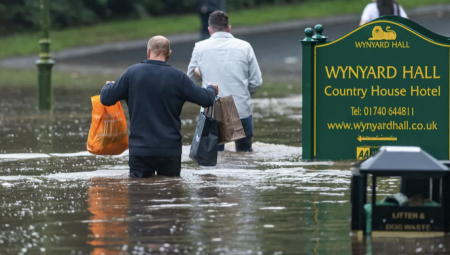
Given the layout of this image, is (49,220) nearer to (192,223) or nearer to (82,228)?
(82,228)

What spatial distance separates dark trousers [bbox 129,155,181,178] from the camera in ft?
28.2

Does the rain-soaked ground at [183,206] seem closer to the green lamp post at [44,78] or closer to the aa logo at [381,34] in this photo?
the aa logo at [381,34]

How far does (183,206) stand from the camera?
7.36m

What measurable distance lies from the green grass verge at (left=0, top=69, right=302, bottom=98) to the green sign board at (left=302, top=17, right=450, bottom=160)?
8.20 m

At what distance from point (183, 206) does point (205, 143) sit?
1.82 metres

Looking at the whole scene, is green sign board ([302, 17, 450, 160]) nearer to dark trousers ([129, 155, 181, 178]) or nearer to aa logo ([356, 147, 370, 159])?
aa logo ([356, 147, 370, 159])

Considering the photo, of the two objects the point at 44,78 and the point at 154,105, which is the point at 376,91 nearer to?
the point at 154,105

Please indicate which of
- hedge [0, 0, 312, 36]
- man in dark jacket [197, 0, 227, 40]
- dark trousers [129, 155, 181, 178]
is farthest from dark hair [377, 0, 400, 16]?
hedge [0, 0, 312, 36]

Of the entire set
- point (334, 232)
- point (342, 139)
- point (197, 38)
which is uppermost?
point (197, 38)

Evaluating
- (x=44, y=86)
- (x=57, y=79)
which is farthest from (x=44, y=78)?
(x=57, y=79)

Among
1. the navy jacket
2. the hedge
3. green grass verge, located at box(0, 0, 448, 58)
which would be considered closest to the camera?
the navy jacket

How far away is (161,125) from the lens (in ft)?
28.1

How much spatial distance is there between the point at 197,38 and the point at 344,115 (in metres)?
19.5

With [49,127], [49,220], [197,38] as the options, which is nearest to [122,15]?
[197,38]
